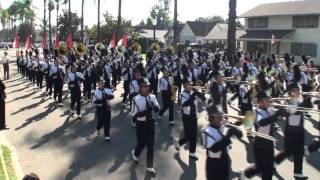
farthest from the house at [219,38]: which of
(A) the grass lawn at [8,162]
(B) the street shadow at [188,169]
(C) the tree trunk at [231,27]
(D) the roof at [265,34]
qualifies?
(A) the grass lawn at [8,162]

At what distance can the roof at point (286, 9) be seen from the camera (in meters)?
42.1

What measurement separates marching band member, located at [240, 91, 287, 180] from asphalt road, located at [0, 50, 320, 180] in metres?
1.24

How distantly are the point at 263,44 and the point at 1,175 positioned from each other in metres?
39.6

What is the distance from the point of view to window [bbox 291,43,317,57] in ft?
137

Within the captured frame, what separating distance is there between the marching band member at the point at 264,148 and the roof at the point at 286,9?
33.7 m

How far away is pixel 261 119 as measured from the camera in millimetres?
8914

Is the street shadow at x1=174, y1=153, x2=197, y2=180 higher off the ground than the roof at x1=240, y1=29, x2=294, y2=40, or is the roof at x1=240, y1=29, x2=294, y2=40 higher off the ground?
the roof at x1=240, y1=29, x2=294, y2=40

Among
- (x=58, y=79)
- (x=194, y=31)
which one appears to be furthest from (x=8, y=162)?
(x=194, y=31)

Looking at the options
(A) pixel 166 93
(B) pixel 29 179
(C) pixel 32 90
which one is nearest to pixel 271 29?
(C) pixel 32 90

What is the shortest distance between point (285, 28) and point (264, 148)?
124 feet

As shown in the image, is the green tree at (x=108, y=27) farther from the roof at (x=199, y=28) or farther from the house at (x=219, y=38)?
the roof at (x=199, y=28)

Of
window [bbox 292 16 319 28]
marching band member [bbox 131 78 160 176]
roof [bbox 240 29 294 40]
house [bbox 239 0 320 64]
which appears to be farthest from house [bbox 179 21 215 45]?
marching band member [bbox 131 78 160 176]

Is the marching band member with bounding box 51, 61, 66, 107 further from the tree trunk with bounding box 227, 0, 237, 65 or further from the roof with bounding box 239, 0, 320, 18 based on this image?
the roof with bounding box 239, 0, 320, 18

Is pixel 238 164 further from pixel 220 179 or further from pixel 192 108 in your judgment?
pixel 220 179
